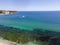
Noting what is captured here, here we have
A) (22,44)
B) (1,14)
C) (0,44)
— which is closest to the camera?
(0,44)

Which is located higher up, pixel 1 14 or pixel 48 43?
pixel 48 43

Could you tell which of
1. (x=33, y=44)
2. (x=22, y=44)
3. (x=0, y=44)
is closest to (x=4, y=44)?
(x=0, y=44)

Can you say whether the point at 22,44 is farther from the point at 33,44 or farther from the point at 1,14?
the point at 1,14

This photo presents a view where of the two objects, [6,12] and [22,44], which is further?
[6,12]

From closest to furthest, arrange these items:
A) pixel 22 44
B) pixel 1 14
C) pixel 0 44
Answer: pixel 0 44
pixel 22 44
pixel 1 14

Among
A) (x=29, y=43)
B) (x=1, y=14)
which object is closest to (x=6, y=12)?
(x=1, y=14)

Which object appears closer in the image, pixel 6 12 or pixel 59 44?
pixel 59 44

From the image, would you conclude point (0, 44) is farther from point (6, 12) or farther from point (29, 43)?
point (6, 12)

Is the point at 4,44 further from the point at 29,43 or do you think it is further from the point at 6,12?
the point at 6,12
